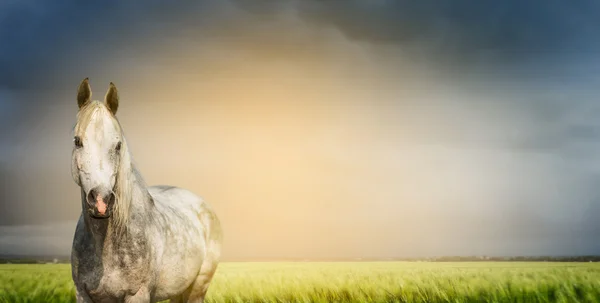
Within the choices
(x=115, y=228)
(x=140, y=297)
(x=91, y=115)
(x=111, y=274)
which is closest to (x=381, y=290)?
(x=140, y=297)

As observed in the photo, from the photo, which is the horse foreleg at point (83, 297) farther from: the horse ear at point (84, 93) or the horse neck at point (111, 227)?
the horse ear at point (84, 93)

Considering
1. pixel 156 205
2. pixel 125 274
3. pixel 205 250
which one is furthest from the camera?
pixel 205 250

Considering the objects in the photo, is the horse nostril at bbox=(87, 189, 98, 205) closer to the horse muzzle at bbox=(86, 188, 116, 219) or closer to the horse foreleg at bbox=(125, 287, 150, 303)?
the horse muzzle at bbox=(86, 188, 116, 219)

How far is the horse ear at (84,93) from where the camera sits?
4332 millimetres

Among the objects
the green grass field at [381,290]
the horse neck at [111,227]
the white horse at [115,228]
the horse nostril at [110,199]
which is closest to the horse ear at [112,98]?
the white horse at [115,228]

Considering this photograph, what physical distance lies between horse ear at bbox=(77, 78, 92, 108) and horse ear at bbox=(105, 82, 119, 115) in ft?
0.47

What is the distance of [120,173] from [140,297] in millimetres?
1196

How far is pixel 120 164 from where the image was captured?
433cm

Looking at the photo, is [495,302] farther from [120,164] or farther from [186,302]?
[120,164]

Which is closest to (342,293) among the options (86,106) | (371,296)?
(371,296)

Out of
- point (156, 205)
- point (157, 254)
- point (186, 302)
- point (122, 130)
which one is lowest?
point (186, 302)

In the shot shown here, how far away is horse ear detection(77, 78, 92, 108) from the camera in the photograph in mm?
4332

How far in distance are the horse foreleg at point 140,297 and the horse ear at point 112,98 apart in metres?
1.61

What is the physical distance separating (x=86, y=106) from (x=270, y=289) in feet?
17.3
